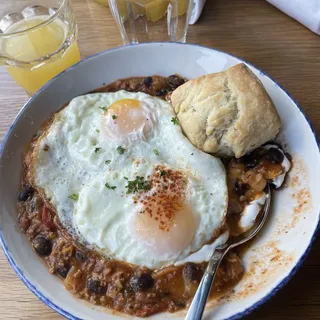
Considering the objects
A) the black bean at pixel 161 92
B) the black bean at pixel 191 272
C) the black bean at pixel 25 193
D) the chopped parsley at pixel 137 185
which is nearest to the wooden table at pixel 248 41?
the black bean at pixel 25 193

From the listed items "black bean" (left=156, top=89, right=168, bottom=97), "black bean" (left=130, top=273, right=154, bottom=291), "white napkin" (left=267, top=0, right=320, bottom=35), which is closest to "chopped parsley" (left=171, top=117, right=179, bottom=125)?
"black bean" (left=156, top=89, right=168, bottom=97)

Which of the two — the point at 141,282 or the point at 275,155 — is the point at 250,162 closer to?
the point at 275,155

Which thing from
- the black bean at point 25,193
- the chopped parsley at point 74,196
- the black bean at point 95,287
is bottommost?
the black bean at point 95,287

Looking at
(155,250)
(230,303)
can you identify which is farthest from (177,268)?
(230,303)

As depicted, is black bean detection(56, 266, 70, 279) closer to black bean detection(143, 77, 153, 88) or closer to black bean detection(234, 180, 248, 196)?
black bean detection(234, 180, 248, 196)

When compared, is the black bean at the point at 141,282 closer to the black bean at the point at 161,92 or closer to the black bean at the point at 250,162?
the black bean at the point at 250,162

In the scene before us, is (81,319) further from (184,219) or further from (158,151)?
(158,151)
